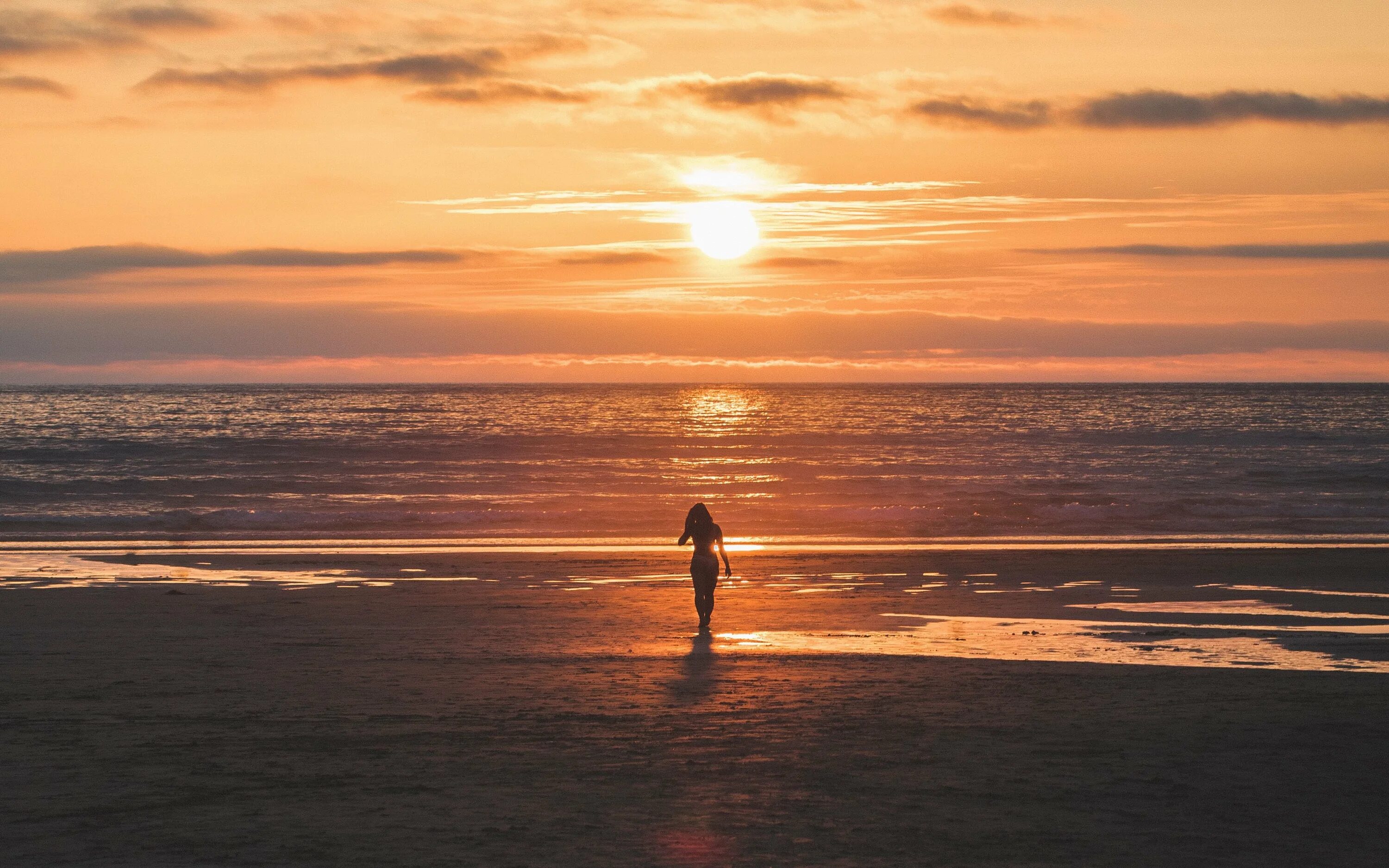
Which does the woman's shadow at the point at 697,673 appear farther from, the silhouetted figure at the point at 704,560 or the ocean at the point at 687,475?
the ocean at the point at 687,475

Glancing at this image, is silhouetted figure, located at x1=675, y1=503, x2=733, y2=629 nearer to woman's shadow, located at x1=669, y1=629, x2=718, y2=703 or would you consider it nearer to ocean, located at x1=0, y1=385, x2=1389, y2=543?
woman's shadow, located at x1=669, y1=629, x2=718, y2=703

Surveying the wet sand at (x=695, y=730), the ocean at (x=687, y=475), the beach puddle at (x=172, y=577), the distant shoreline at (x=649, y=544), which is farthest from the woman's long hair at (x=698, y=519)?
the ocean at (x=687, y=475)

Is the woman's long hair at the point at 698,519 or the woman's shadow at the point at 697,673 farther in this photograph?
the woman's long hair at the point at 698,519

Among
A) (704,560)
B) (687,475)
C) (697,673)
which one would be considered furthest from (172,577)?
(687,475)

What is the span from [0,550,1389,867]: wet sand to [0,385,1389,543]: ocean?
13.2 metres

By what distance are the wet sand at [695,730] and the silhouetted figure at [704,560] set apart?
1.16 ft

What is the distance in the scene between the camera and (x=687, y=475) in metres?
47.1

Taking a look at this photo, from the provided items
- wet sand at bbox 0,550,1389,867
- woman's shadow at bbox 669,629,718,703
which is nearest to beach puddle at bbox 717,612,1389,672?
wet sand at bbox 0,550,1389,867

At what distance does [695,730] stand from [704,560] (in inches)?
215

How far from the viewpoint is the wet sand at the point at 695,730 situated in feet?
23.2

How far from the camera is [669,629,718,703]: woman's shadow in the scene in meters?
10.8

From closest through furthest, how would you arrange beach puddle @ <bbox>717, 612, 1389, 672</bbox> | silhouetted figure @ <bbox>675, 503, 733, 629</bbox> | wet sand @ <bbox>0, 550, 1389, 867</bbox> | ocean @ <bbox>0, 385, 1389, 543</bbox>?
wet sand @ <bbox>0, 550, 1389, 867</bbox> < beach puddle @ <bbox>717, 612, 1389, 672</bbox> < silhouetted figure @ <bbox>675, 503, 733, 629</bbox> < ocean @ <bbox>0, 385, 1389, 543</bbox>

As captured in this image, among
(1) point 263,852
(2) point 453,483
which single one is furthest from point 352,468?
(1) point 263,852

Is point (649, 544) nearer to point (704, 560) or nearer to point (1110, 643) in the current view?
point (704, 560)
